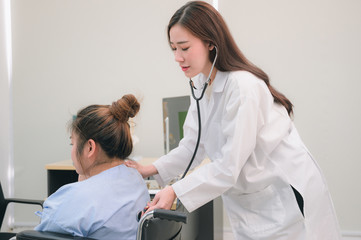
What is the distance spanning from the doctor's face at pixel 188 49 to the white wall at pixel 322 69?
1.73m

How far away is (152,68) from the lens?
2846 mm

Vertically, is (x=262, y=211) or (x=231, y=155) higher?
(x=231, y=155)

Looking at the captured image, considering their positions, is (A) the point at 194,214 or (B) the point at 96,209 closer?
(B) the point at 96,209

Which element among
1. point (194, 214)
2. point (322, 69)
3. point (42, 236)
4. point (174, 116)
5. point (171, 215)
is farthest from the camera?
point (322, 69)

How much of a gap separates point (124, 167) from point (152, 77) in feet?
5.80

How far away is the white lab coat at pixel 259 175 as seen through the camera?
3.17 ft

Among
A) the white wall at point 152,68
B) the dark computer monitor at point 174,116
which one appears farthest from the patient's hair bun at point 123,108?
the white wall at point 152,68

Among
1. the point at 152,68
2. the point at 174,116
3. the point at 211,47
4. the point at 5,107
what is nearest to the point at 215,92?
the point at 211,47

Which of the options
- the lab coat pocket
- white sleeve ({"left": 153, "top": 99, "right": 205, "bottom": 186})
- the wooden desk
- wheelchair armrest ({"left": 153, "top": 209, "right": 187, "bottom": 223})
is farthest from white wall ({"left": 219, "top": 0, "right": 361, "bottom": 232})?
wheelchair armrest ({"left": 153, "top": 209, "right": 187, "bottom": 223})

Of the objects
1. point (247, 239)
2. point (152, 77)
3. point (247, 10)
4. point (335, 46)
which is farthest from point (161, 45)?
point (247, 239)

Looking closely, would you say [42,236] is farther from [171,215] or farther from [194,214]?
[194,214]

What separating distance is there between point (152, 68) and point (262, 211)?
1.97 m

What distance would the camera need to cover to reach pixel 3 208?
1789 mm

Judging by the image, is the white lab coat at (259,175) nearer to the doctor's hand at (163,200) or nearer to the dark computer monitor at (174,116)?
the doctor's hand at (163,200)
